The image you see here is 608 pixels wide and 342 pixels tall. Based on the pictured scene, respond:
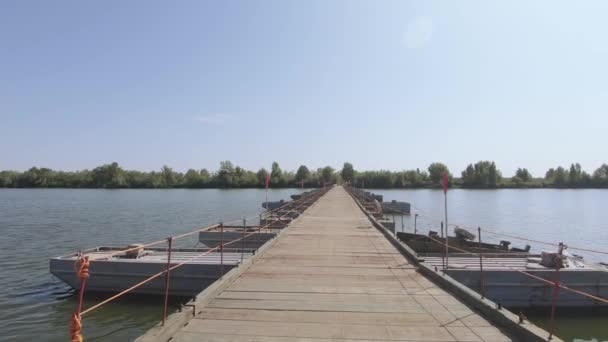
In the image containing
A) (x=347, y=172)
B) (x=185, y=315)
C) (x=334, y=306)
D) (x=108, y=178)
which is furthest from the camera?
(x=347, y=172)

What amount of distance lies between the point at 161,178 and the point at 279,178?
39.6m

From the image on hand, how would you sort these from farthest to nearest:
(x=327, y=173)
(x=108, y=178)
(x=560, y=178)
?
1. (x=327, y=173)
2. (x=560, y=178)
3. (x=108, y=178)

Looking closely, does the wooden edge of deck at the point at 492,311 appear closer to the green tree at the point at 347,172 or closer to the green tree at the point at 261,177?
the green tree at the point at 261,177

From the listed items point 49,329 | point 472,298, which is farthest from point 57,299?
point 472,298

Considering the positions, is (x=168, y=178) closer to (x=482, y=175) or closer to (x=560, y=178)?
(x=482, y=175)

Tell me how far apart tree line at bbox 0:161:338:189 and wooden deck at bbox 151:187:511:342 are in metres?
115

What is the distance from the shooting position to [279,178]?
138500 millimetres

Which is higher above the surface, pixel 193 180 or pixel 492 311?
pixel 193 180

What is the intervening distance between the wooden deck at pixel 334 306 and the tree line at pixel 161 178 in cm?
11531

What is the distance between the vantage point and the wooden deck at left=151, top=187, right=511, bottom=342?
15.2 ft

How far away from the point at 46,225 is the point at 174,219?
917cm

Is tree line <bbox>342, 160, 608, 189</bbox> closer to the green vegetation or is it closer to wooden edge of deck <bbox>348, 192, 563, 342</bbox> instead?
the green vegetation

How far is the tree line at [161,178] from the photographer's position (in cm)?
12750

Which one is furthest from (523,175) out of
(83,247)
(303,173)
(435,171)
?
(83,247)
